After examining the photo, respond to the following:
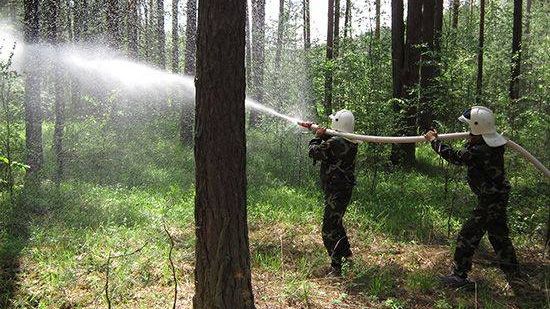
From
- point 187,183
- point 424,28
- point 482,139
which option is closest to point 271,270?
point 482,139

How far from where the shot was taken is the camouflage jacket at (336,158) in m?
5.60

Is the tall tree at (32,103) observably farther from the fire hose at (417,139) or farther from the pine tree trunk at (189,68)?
the fire hose at (417,139)

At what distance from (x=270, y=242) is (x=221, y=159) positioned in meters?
3.31

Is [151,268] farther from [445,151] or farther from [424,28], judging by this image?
[424,28]

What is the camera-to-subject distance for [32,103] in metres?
10.1

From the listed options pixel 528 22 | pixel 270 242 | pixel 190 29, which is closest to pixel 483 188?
pixel 270 242

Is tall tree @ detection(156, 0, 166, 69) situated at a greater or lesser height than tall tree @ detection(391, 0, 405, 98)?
greater

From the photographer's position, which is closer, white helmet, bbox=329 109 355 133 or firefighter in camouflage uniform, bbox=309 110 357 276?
firefighter in camouflage uniform, bbox=309 110 357 276

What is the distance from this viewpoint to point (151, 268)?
5.49 metres

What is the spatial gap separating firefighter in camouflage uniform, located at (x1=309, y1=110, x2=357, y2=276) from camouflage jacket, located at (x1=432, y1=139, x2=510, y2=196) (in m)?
1.22

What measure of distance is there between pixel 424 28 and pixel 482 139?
8.03 metres

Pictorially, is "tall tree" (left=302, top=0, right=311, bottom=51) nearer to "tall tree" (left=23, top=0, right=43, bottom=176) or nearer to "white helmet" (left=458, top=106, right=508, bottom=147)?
"tall tree" (left=23, top=0, right=43, bottom=176)

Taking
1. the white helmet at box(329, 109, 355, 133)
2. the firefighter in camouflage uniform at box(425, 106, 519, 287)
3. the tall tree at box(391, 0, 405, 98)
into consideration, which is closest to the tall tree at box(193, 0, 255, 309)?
the white helmet at box(329, 109, 355, 133)

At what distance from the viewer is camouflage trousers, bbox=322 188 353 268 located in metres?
5.63
